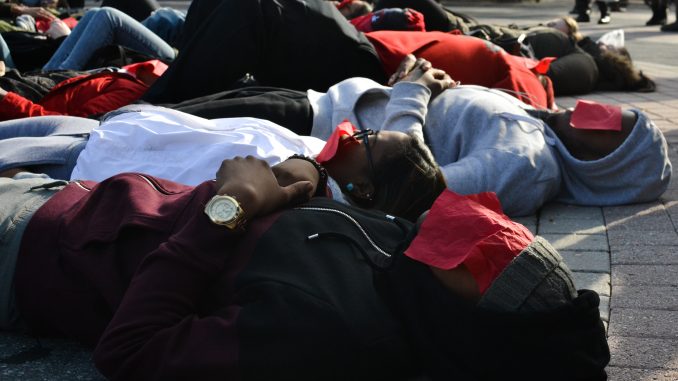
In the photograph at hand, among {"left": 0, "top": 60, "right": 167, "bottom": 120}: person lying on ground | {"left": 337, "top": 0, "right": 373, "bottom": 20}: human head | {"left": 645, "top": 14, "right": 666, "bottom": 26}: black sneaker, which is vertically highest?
{"left": 0, "top": 60, "right": 167, "bottom": 120}: person lying on ground

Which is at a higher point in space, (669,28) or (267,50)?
(267,50)

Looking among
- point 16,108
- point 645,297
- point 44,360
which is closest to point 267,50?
point 16,108

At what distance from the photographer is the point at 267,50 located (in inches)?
180

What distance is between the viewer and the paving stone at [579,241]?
10.8 ft

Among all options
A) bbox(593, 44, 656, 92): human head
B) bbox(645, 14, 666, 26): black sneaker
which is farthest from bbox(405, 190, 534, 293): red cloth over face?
bbox(645, 14, 666, 26): black sneaker

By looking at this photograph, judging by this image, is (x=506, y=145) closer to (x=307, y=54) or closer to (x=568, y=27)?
(x=307, y=54)

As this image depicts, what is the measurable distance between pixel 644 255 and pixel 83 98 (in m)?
2.76

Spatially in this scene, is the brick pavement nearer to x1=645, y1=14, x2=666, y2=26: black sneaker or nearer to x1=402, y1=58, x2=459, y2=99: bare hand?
x1=402, y1=58, x2=459, y2=99: bare hand

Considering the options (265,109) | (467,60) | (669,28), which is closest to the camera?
(265,109)

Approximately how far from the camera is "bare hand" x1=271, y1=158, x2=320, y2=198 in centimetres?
237

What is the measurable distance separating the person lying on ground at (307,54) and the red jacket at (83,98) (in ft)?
0.53

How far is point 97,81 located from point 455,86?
5.87ft

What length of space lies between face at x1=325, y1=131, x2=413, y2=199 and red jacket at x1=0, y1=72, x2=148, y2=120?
192 centimetres

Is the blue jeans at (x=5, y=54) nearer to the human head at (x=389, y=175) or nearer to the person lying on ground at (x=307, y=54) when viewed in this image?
the person lying on ground at (x=307, y=54)
